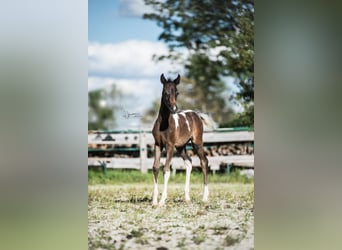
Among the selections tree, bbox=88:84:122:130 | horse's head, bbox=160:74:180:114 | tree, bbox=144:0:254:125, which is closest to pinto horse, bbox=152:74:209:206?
horse's head, bbox=160:74:180:114

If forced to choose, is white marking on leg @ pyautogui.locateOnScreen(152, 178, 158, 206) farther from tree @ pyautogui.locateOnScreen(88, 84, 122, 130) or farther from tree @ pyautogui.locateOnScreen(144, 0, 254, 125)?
tree @ pyautogui.locateOnScreen(144, 0, 254, 125)

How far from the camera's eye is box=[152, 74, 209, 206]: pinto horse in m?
5.32

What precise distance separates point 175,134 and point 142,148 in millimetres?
316

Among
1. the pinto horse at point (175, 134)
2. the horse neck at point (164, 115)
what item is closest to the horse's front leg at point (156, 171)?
the pinto horse at point (175, 134)

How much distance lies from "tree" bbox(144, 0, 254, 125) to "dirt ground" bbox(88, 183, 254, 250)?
0.79m

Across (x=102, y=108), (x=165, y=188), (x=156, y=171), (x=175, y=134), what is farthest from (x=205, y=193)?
(x=102, y=108)

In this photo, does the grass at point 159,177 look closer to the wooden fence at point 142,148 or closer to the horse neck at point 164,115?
the wooden fence at point 142,148

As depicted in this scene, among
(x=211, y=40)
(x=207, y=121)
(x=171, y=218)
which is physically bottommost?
(x=171, y=218)

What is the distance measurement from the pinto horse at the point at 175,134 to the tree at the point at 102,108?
0.39 m

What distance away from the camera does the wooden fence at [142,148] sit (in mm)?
5230

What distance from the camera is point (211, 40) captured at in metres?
5.30

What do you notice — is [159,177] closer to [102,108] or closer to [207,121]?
[207,121]
